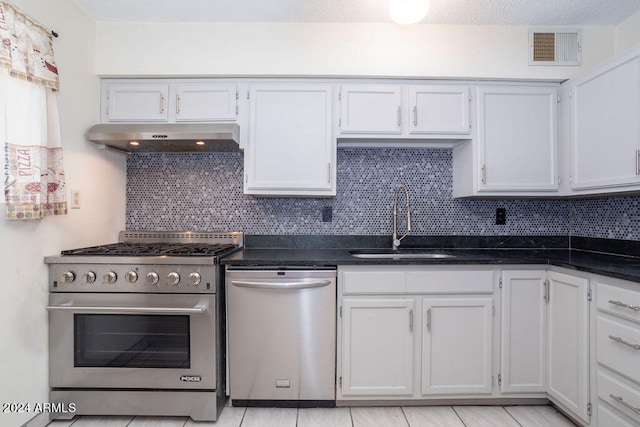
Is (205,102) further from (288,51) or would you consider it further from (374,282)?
(374,282)

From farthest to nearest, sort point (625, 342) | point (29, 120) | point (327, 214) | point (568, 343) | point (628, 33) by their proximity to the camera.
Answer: point (327, 214), point (628, 33), point (568, 343), point (29, 120), point (625, 342)

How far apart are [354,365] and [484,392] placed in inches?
30.6

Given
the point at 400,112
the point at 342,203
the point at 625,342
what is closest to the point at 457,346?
the point at 625,342

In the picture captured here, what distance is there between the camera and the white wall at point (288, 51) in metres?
2.20

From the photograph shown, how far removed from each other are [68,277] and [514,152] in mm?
2818

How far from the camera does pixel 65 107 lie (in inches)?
75.9

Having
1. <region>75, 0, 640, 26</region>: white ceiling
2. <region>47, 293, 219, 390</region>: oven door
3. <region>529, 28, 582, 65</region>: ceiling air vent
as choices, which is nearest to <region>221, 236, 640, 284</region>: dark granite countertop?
<region>47, 293, 219, 390</region>: oven door

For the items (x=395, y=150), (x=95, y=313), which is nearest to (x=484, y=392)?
(x=395, y=150)

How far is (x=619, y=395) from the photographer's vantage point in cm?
150

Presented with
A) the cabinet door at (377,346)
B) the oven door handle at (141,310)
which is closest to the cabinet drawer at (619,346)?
the cabinet door at (377,346)

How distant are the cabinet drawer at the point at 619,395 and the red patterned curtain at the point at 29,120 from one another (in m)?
2.87

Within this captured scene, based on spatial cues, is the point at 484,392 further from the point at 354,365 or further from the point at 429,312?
the point at 354,365

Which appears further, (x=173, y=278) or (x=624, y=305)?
(x=173, y=278)

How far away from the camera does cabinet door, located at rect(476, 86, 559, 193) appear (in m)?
2.23
